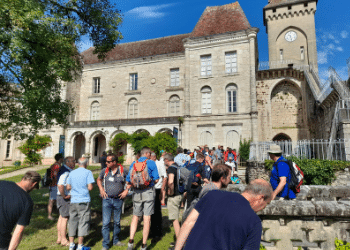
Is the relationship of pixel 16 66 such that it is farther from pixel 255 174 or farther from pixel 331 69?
pixel 331 69

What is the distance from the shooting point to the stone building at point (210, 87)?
19656 millimetres

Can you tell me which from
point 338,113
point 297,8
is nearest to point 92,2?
point 338,113

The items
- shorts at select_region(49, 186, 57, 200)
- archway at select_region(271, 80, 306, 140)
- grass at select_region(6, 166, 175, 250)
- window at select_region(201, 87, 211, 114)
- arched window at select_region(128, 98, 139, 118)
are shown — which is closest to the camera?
grass at select_region(6, 166, 175, 250)

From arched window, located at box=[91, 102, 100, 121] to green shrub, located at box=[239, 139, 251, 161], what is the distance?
15.9 meters

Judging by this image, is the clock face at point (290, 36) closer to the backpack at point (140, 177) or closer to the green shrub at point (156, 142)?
the green shrub at point (156, 142)

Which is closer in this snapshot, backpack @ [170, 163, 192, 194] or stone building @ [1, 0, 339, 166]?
backpack @ [170, 163, 192, 194]

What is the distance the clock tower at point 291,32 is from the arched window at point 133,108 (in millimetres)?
14973

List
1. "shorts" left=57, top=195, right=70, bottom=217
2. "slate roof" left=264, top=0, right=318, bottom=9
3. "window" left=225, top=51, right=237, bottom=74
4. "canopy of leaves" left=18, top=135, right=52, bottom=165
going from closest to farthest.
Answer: "shorts" left=57, top=195, right=70, bottom=217
"window" left=225, top=51, right=237, bottom=74
"canopy of leaves" left=18, top=135, right=52, bottom=165
"slate roof" left=264, top=0, right=318, bottom=9

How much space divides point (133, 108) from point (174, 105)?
461 cm

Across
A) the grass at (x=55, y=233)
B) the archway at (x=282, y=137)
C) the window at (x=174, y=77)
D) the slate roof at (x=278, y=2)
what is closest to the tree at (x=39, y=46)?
the grass at (x=55, y=233)

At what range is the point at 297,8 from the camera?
957 inches

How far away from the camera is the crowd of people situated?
1.67 meters

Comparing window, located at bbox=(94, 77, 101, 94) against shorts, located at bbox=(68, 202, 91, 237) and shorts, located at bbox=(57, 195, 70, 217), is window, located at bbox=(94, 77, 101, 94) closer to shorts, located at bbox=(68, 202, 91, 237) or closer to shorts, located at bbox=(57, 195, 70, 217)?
shorts, located at bbox=(57, 195, 70, 217)

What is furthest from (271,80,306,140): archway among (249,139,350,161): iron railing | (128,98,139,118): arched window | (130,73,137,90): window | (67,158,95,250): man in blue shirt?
(67,158,95,250): man in blue shirt
